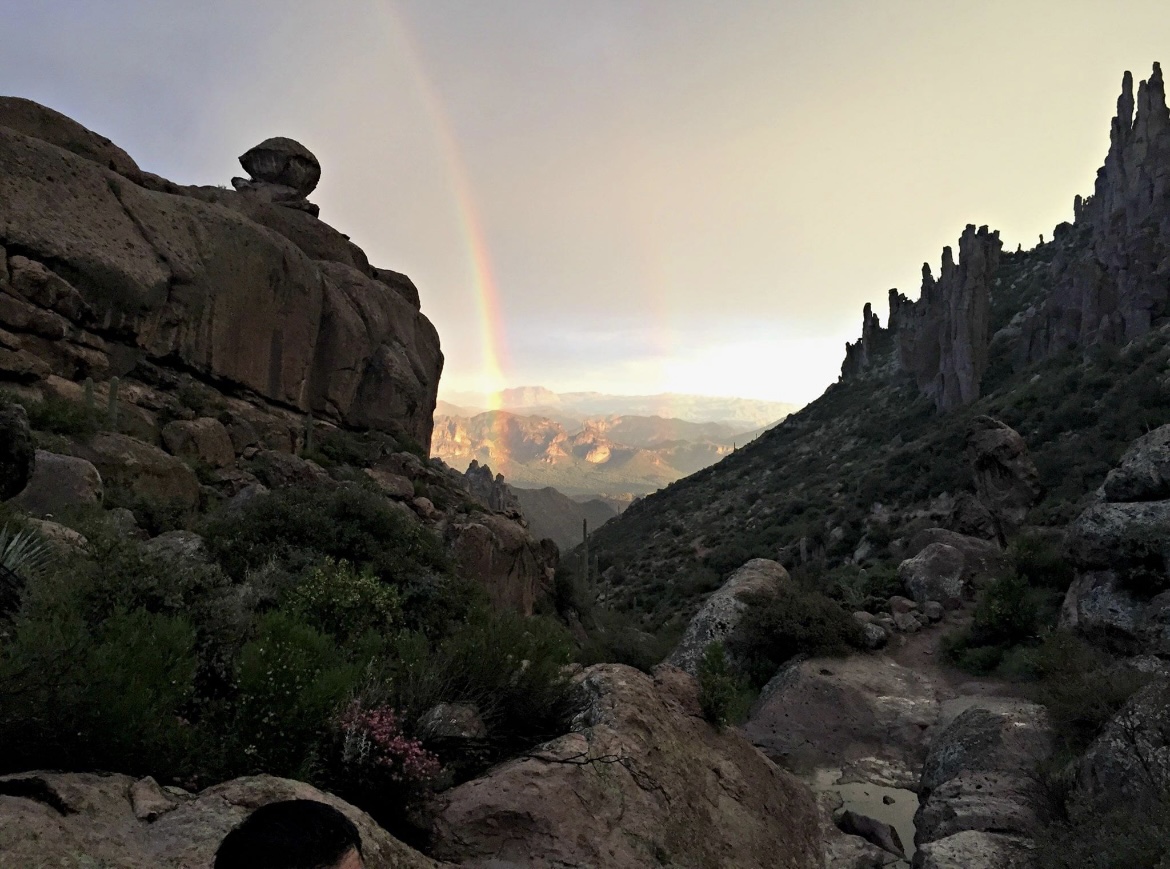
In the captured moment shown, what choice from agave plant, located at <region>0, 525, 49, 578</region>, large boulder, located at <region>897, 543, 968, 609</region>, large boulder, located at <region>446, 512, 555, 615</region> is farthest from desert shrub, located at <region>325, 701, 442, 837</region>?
large boulder, located at <region>897, 543, 968, 609</region>

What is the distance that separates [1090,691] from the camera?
22.2 ft

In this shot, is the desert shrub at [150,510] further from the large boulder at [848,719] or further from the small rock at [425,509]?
the large boulder at [848,719]

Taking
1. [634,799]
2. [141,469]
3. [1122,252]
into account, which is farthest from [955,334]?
[141,469]

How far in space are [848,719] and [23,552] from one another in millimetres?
12089

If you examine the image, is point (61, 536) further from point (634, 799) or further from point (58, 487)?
point (634, 799)

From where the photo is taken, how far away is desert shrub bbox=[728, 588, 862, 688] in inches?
518

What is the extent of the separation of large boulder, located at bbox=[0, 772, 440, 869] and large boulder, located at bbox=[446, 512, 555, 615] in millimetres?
12906

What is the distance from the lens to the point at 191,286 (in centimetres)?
1958

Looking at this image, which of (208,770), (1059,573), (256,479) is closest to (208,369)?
(256,479)

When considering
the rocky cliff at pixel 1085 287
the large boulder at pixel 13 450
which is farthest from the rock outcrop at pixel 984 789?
the rocky cliff at pixel 1085 287

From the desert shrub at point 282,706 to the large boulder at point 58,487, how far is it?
702cm

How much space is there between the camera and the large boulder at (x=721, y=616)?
44.5 ft

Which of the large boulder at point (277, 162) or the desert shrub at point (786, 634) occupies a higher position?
the large boulder at point (277, 162)

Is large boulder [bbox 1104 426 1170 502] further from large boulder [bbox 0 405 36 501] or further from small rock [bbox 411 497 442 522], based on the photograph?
small rock [bbox 411 497 442 522]
